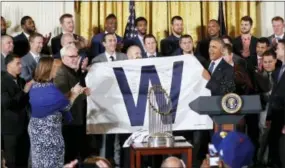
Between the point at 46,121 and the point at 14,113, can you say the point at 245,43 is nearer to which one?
the point at 14,113

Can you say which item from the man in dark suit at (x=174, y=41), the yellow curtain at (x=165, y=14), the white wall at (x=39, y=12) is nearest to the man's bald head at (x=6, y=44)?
the white wall at (x=39, y=12)

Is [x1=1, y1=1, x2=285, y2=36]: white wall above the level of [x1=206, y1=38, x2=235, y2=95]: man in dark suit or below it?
above

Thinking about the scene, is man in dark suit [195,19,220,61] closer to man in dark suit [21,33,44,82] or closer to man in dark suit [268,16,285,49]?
man in dark suit [268,16,285,49]

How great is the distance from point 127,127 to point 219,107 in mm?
1811

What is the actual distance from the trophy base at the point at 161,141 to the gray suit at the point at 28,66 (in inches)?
83.1

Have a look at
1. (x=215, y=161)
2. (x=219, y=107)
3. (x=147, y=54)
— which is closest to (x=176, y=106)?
(x=147, y=54)

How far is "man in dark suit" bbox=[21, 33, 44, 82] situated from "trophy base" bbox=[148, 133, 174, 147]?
6.96ft

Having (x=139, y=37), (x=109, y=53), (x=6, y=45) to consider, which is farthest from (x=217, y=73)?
(x=6, y=45)

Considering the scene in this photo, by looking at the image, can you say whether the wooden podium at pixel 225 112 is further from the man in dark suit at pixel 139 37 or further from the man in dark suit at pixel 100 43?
the man in dark suit at pixel 139 37

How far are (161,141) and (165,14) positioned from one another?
16.4 ft

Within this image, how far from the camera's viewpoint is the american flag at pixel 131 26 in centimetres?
1071

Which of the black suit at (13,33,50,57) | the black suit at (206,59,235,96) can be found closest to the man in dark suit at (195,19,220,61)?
the black suit at (206,59,235,96)

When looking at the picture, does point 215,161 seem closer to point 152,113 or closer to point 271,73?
point 152,113

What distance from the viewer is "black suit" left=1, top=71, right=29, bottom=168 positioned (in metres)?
7.50
